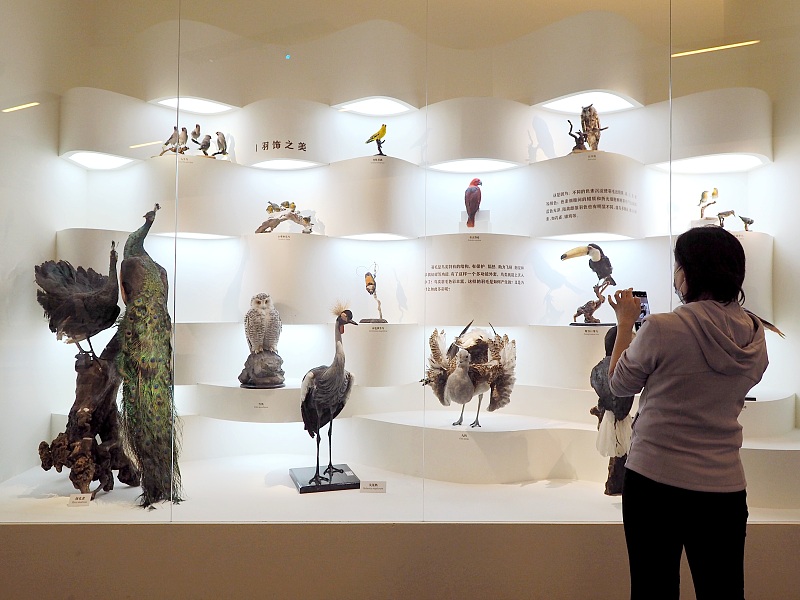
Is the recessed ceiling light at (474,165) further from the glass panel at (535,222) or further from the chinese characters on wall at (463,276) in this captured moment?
the chinese characters on wall at (463,276)

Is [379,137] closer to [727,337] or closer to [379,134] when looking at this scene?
[379,134]

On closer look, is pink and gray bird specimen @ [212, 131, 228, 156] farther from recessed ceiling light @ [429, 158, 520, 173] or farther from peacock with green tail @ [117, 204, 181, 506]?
recessed ceiling light @ [429, 158, 520, 173]

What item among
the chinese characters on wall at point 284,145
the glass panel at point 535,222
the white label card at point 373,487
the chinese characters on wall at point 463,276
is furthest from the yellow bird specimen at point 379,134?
the white label card at point 373,487

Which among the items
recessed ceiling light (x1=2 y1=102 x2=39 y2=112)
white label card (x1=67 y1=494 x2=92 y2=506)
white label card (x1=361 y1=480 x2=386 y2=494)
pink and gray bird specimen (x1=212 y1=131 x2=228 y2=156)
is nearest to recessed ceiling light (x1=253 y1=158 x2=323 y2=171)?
pink and gray bird specimen (x1=212 y1=131 x2=228 y2=156)

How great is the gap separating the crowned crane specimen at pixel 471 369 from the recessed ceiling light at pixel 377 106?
1170 millimetres

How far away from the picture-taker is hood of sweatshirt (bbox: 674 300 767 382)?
1449 millimetres

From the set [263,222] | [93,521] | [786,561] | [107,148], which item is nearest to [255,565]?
[93,521]

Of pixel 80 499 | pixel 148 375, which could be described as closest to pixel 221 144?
pixel 148 375

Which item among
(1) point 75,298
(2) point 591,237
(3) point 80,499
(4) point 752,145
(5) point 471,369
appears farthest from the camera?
(2) point 591,237

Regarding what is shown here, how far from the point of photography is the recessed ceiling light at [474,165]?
3.01 meters

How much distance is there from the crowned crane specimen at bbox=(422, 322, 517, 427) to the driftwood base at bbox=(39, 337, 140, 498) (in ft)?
4.71

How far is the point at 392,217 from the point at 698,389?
66.8 inches

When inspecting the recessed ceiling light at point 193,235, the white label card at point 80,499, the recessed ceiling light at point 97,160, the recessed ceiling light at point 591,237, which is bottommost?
the white label card at point 80,499

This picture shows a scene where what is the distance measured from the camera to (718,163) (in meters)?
2.77
